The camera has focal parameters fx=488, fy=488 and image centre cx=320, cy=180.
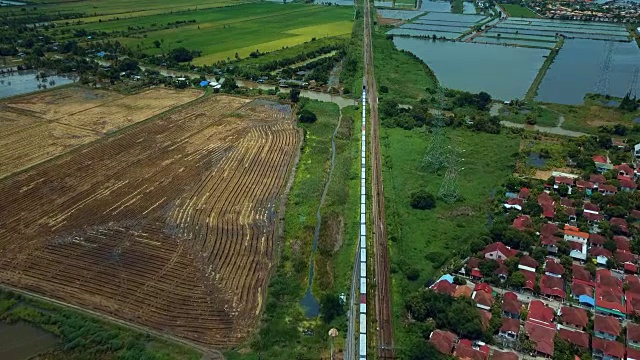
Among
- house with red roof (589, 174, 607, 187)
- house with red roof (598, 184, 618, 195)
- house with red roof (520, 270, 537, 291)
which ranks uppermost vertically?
house with red roof (589, 174, 607, 187)

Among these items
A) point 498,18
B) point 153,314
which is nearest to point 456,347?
point 153,314

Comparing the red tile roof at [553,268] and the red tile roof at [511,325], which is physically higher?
the red tile roof at [553,268]

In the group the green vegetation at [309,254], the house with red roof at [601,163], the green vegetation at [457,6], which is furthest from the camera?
the green vegetation at [457,6]

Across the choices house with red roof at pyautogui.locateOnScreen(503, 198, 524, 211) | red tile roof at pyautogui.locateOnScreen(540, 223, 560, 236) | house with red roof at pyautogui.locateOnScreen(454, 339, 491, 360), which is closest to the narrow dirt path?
house with red roof at pyautogui.locateOnScreen(454, 339, 491, 360)

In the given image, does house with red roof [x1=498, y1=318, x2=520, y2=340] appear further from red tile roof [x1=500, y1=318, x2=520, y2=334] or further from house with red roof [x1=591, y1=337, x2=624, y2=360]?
house with red roof [x1=591, y1=337, x2=624, y2=360]

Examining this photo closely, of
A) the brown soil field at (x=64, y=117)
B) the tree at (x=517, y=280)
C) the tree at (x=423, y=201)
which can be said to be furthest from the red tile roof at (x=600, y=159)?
the brown soil field at (x=64, y=117)

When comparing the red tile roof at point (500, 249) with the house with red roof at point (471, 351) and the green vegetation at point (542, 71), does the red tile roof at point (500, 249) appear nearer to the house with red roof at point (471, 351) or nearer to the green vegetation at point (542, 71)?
the house with red roof at point (471, 351)
